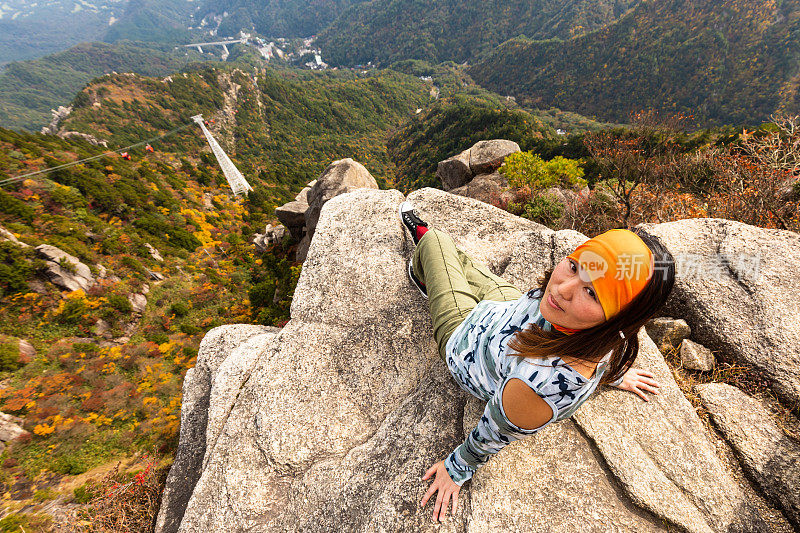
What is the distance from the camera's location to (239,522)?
453 cm

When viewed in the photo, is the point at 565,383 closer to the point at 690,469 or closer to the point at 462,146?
the point at 690,469

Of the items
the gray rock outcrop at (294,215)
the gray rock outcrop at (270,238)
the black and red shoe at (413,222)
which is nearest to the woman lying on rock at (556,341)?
the black and red shoe at (413,222)

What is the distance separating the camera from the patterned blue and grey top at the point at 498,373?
7.61 feet

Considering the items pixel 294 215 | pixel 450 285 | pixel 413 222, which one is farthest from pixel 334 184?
pixel 450 285

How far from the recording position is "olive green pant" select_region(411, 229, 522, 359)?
422cm

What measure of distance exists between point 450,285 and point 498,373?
5.54ft

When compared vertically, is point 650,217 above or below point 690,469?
below

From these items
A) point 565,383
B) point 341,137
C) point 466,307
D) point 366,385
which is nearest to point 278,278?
point 366,385

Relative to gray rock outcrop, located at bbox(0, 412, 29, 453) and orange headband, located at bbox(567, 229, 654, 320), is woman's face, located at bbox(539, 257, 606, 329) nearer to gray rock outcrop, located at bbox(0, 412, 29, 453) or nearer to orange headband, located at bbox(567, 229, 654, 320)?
orange headband, located at bbox(567, 229, 654, 320)

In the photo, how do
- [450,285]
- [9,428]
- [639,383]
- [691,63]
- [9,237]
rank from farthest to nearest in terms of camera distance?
[691,63]
[9,237]
[9,428]
[450,285]
[639,383]

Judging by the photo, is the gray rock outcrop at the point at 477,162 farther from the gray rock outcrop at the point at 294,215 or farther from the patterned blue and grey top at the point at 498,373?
the patterned blue and grey top at the point at 498,373

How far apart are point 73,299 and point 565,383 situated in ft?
85.2

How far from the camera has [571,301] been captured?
211 cm

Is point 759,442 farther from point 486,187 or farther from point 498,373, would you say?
point 486,187
